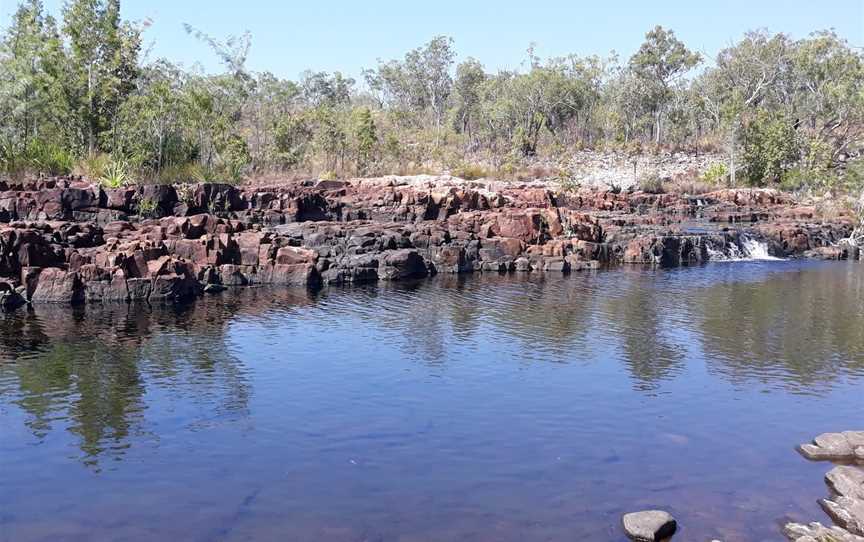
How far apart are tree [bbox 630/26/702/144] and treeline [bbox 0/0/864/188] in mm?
222

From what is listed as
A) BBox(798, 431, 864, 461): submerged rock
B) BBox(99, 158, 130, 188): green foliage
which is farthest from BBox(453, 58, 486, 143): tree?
BBox(798, 431, 864, 461): submerged rock

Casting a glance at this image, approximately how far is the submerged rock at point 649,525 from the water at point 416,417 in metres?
0.28

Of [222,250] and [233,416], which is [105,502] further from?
[222,250]

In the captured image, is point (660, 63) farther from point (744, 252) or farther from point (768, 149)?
point (744, 252)

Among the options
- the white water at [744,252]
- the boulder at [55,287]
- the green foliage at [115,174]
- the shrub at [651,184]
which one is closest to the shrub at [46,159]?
the green foliage at [115,174]

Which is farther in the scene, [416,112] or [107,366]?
[416,112]

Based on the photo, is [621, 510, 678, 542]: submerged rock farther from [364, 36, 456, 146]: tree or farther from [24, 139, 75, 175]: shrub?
[364, 36, 456, 146]: tree

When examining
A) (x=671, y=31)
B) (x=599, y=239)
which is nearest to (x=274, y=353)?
(x=599, y=239)

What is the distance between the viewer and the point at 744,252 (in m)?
50.8

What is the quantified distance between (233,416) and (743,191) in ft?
221

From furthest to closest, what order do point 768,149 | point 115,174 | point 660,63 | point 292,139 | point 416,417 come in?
point 660,63, point 292,139, point 768,149, point 115,174, point 416,417

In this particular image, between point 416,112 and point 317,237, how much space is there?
7683 cm

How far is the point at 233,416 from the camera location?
1908 cm

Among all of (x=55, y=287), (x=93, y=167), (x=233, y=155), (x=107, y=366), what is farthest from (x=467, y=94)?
(x=107, y=366)
